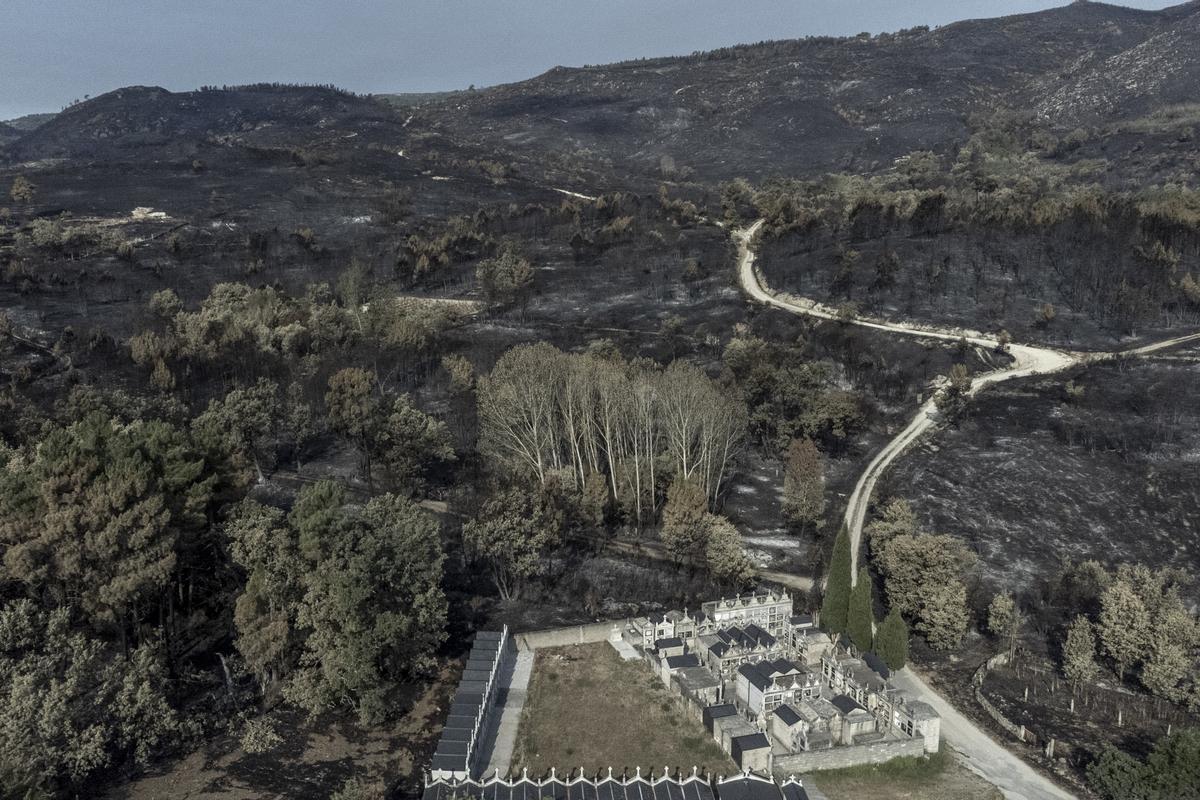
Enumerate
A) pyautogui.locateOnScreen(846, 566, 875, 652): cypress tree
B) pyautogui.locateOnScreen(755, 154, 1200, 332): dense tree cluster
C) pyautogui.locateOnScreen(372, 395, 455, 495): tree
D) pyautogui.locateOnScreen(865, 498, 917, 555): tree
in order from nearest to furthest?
A: pyautogui.locateOnScreen(846, 566, 875, 652): cypress tree < pyautogui.locateOnScreen(865, 498, 917, 555): tree < pyautogui.locateOnScreen(372, 395, 455, 495): tree < pyautogui.locateOnScreen(755, 154, 1200, 332): dense tree cluster

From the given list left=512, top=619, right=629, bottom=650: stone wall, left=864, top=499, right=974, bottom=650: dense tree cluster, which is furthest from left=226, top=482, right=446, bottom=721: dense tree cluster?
left=864, top=499, right=974, bottom=650: dense tree cluster

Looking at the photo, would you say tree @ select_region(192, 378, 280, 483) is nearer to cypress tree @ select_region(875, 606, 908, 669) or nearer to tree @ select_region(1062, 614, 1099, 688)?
cypress tree @ select_region(875, 606, 908, 669)

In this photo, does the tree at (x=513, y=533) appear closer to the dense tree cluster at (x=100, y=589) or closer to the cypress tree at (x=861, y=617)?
the dense tree cluster at (x=100, y=589)

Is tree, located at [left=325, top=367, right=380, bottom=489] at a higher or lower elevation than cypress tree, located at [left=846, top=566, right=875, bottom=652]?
higher

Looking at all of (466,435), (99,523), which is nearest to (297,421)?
(466,435)

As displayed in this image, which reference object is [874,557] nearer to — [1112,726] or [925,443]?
[1112,726]

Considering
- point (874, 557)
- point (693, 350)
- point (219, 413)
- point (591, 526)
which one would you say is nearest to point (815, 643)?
point (874, 557)
